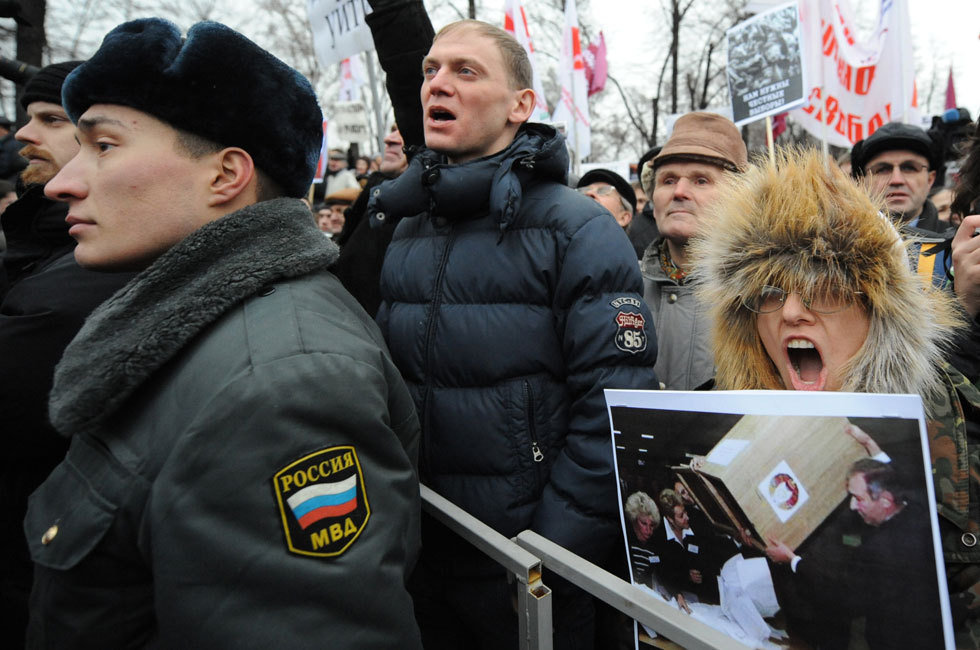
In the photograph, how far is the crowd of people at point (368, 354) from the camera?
0.93 m

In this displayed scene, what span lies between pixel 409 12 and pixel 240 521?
6.74ft

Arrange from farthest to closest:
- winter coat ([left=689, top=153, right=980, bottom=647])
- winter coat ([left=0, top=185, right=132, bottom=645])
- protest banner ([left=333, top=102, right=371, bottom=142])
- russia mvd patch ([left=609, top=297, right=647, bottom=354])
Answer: protest banner ([left=333, top=102, right=371, bottom=142]) → russia mvd patch ([left=609, top=297, right=647, bottom=354]) → winter coat ([left=0, top=185, right=132, bottom=645]) → winter coat ([left=689, top=153, right=980, bottom=647])

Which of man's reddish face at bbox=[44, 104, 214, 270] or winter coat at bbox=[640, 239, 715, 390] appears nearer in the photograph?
man's reddish face at bbox=[44, 104, 214, 270]

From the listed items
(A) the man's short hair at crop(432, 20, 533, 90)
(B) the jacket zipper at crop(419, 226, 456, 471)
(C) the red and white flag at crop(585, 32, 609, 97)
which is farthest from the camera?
(C) the red and white flag at crop(585, 32, 609, 97)

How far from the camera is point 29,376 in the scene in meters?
1.51

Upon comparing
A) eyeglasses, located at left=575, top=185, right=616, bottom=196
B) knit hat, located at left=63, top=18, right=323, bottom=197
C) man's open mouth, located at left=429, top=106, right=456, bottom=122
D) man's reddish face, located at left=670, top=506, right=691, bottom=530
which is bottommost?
man's reddish face, located at left=670, top=506, right=691, bottom=530

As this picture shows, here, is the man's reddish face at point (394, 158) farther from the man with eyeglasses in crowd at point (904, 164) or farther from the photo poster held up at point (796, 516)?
the photo poster held up at point (796, 516)

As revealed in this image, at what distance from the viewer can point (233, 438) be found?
2.98 feet

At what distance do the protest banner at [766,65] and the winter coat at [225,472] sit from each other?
197 inches

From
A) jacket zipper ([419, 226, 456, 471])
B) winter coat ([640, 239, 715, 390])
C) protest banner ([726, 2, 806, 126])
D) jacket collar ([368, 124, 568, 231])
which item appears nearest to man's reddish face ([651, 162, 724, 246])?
winter coat ([640, 239, 715, 390])

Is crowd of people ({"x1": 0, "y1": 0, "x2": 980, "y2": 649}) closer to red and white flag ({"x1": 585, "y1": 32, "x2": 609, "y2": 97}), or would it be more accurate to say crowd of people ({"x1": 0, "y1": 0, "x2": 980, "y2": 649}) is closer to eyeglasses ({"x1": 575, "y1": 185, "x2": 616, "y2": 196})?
eyeglasses ({"x1": 575, "y1": 185, "x2": 616, "y2": 196})

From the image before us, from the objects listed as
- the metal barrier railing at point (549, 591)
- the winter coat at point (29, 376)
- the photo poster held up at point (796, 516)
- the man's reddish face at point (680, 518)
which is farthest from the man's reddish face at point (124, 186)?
the man's reddish face at point (680, 518)

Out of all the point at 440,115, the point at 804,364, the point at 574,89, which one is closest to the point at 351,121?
the point at 574,89

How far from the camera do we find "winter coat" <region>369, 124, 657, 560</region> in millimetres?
1657
